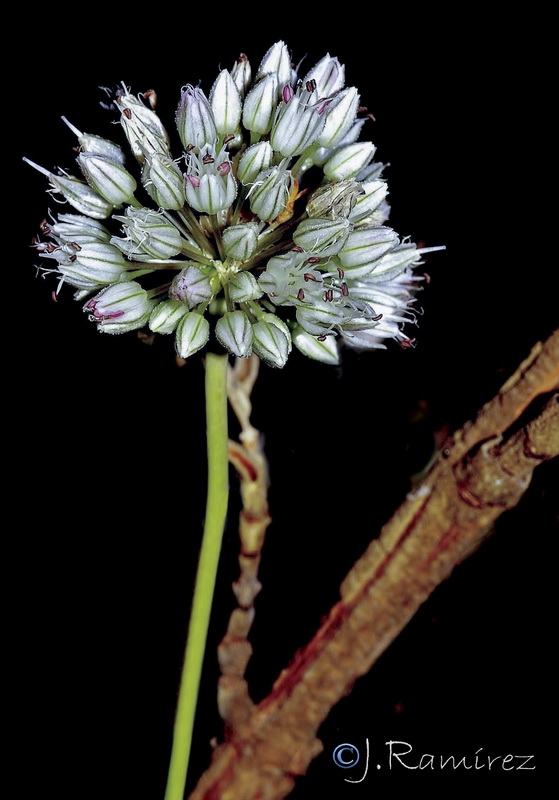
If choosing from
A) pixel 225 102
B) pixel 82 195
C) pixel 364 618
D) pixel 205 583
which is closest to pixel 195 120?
pixel 225 102

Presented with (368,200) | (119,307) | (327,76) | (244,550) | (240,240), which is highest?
(327,76)

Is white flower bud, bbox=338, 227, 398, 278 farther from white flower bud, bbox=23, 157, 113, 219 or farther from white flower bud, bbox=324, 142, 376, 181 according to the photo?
white flower bud, bbox=23, 157, 113, 219

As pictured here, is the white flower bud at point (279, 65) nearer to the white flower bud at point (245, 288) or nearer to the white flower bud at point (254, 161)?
the white flower bud at point (254, 161)

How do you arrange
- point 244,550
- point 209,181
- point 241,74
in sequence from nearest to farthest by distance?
point 209,181, point 241,74, point 244,550

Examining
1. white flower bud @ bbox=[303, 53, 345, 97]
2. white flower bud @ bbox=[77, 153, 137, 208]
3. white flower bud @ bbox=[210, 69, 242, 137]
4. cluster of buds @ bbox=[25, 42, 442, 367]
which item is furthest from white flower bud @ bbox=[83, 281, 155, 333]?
white flower bud @ bbox=[303, 53, 345, 97]

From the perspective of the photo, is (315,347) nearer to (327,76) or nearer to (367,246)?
(367,246)

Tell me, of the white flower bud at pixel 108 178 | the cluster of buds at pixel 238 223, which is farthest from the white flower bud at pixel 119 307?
the white flower bud at pixel 108 178
